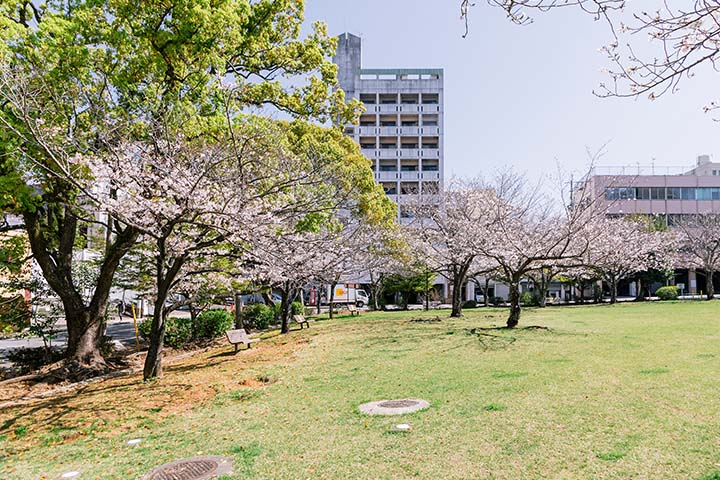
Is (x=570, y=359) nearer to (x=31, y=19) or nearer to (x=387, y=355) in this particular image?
(x=387, y=355)

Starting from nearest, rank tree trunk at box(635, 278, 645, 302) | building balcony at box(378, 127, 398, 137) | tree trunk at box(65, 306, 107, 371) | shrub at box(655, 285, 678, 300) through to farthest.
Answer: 1. tree trunk at box(65, 306, 107, 371)
2. shrub at box(655, 285, 678, 300)
3. tree trunk at box(635, 278, 645, 302)
4. building balcony at box(378, 127, 398, 137)

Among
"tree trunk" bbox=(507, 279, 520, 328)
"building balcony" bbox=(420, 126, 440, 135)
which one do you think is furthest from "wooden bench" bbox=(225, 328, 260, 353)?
"building balcony" bbox=(420, 126, 440, 135)

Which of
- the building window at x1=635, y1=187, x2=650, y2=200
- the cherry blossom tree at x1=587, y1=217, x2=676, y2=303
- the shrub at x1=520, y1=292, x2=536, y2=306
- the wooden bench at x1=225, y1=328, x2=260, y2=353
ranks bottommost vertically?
the shrub at x1=520, y1=292, x2=536, y2=306

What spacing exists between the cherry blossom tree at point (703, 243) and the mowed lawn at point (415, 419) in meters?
32.0

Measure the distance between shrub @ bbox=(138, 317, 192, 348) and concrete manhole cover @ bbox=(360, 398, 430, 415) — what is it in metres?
10.7

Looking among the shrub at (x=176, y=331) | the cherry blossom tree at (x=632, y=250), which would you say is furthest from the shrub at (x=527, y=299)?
the shrub at (x=176, y=331)

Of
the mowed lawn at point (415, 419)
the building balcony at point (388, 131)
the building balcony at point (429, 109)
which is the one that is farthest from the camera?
the building balcony at point (429, 109)

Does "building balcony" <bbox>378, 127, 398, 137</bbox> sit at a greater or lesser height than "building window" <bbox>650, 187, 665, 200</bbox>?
greater

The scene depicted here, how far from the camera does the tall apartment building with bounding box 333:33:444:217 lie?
53.8 meters

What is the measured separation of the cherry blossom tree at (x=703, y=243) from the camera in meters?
38.8

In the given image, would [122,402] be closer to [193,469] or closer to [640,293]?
[193,469]

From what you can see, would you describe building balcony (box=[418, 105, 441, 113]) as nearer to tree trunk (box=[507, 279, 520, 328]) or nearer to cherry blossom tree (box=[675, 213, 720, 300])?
cherry blossom tree (box=[675, 213, 720, 300])

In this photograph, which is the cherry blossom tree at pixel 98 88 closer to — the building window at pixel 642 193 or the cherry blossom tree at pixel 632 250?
the cherry blossom tree at pixel 632 250

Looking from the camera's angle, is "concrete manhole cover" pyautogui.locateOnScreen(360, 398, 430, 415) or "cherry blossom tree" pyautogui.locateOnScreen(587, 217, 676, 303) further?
"cherry blossom tree" pyautogui.locateOnScreen(587, 217, 676, 303)
